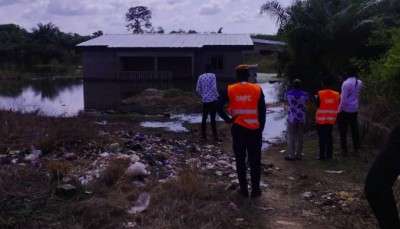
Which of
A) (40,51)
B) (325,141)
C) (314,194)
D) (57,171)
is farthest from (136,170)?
(40,51)

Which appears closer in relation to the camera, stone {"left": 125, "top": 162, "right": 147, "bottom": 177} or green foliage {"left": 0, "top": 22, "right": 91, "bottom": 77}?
stone {"left": 125, "top": 162, "right": 147, "bottom": 177}

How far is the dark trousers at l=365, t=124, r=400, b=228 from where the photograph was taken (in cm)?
318

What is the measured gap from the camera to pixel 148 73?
113ft

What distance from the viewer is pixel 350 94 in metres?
8.83

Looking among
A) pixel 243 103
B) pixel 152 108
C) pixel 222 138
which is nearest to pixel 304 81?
pixel 152 108

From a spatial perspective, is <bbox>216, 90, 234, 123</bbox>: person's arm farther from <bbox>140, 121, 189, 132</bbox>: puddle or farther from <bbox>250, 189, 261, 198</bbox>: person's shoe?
<bbox>140, 121, 189, 132</bbox>: puddle

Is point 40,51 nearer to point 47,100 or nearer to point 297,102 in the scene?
point 47,100

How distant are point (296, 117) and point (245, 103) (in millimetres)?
2828

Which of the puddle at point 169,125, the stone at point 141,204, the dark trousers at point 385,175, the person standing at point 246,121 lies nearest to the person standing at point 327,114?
the person standing at point 246,121

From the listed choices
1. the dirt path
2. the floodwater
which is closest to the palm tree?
the floodwater

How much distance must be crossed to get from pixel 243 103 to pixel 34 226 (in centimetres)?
292

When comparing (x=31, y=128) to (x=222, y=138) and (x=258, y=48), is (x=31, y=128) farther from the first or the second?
(x=258, y=48)

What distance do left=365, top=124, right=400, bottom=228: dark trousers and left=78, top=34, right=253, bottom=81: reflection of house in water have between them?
29.4m

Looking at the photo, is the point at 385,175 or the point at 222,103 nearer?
the point at 385,175
